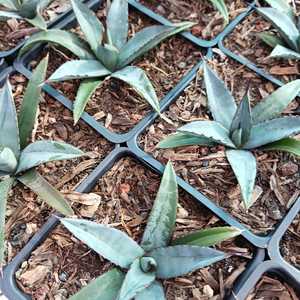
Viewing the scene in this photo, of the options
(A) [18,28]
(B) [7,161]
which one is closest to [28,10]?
(A) [18,28]

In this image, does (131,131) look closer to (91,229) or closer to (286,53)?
(91,229)

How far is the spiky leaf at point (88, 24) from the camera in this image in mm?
1296

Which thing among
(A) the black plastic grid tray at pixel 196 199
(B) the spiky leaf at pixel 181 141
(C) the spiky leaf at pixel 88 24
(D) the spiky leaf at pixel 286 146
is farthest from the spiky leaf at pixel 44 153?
(D) the spiky leaf at pixel 286 146

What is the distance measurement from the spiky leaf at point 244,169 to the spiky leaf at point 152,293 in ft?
0.82

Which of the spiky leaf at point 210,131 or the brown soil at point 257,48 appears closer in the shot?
the spiky leaf at point 210,131

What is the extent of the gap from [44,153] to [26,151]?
62 millimetres

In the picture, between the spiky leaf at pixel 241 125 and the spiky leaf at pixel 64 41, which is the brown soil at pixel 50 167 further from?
the spiky leaf at pixel 241 125

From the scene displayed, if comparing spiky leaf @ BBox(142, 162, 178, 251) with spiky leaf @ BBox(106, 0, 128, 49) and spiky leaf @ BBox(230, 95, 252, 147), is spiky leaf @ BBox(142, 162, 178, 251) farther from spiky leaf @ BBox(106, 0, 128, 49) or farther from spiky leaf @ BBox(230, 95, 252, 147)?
spiky leaf @ BBox(106, 0, 128, 49)

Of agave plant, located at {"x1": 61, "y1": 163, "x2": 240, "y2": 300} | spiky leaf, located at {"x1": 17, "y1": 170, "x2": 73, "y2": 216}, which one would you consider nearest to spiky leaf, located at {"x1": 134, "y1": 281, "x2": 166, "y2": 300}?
agave plant, located at {"x1": 61, "y1": 163, "x2": 240, "y2": 300}

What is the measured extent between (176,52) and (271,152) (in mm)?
400

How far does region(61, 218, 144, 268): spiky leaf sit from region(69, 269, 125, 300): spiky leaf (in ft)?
0.09

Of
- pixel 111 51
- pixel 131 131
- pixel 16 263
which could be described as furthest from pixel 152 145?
pixel 16 263

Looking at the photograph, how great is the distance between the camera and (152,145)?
123 cm

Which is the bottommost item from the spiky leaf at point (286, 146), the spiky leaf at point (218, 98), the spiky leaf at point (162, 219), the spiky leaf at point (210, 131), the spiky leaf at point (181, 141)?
the spiky leaf at point (162, 219)
